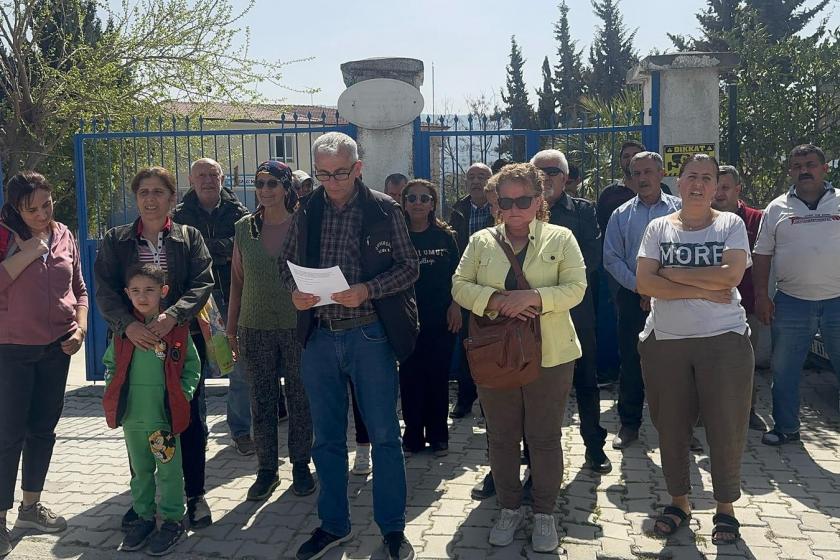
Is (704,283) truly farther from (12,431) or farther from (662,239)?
(12,431)

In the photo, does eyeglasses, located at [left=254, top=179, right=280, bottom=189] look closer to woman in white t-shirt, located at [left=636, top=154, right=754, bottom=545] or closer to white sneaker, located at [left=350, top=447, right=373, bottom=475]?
white sneaker, located at [left=350, top=447, right=373, bottom=475]

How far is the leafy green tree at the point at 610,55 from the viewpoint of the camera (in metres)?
36.7

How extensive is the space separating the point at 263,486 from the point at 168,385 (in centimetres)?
99

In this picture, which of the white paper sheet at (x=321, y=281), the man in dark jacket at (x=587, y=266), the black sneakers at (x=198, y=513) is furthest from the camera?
the man in dark jacket at (x=587, y=266)

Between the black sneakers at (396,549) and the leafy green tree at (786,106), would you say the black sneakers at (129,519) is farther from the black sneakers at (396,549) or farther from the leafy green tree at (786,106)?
the leafy green tree at (786,106)

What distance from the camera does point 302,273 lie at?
3.38 meters

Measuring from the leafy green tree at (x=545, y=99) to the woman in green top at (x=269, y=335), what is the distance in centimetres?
3068

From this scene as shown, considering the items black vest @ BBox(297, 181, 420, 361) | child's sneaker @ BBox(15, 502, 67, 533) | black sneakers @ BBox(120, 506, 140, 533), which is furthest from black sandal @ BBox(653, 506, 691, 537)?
child's sneaker @ BBox(15, 502, 67, 533)

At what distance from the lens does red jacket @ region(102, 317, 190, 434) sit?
3656 mm

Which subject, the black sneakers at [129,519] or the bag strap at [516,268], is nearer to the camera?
the bag strap at [516,268]

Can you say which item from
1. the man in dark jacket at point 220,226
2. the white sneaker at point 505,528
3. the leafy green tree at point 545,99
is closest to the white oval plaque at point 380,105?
the man in dark jacket at point 220,226

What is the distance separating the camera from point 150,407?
12.1ft

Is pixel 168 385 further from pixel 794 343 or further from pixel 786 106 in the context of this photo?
pixel 786 106

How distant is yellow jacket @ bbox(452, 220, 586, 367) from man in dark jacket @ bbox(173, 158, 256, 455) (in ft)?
7.37
